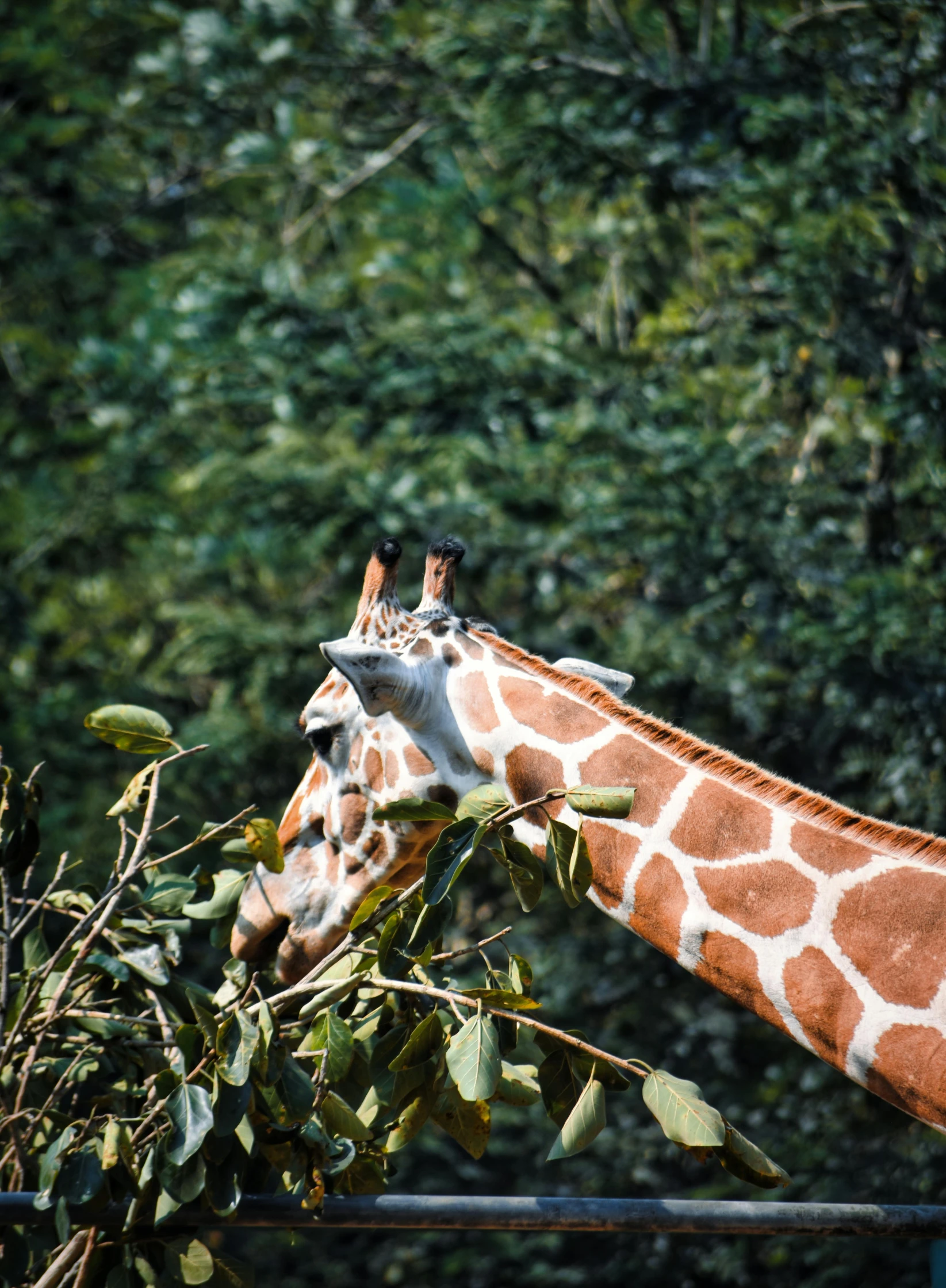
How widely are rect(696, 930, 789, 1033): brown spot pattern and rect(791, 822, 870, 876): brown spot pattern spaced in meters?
0.17

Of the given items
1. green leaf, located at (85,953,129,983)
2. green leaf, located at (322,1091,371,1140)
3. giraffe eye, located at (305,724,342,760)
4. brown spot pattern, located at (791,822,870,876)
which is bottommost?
giraffe eye, located at (305,724,342,760)

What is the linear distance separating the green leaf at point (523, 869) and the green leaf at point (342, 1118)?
0.37 m

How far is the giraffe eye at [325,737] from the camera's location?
2.52 meters

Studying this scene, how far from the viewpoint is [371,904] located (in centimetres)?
179

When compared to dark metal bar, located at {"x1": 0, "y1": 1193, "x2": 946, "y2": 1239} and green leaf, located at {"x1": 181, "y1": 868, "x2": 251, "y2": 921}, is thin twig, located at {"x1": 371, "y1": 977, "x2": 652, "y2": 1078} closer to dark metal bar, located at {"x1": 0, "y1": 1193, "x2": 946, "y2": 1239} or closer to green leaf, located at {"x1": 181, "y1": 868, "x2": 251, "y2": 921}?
dark metal bar, located at {"x1": 0, "y1": 1193, "x2": 946, "y2": 1239}

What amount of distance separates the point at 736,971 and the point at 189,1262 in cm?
90

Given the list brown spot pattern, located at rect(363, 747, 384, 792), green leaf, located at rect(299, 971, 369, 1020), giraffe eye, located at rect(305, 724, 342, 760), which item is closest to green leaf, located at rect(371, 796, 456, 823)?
green leaf, located at rect(299, 971, 369, 1020)

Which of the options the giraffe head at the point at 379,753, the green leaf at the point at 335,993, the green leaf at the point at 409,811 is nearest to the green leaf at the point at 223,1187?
the green leaf at the point at 335,993

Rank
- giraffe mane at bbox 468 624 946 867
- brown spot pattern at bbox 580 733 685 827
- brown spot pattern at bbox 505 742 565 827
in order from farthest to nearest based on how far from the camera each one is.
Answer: brown spot pattern at bbox 505 742 565 827 → brown spot pattern at bbox 580 733 685 827 → giraffe mane at bbox 468 624 946 867

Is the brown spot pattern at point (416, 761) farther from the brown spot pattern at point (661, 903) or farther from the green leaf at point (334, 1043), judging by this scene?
the green leaf at point (334, 1043)

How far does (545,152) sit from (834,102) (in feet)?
3.79

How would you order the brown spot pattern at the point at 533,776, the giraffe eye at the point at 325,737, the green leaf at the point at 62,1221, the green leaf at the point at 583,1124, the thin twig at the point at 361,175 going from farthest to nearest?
the thin twig at the point at 361,175 < the giraffe eye at the point at 325,737 < the brown spot pattern at the point at 533,776 < the green leaf at the point at 583,1124 < the green leaf at the point at 62,1221

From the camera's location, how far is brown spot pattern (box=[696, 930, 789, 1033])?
1.89m

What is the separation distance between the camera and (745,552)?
4.79 meters
